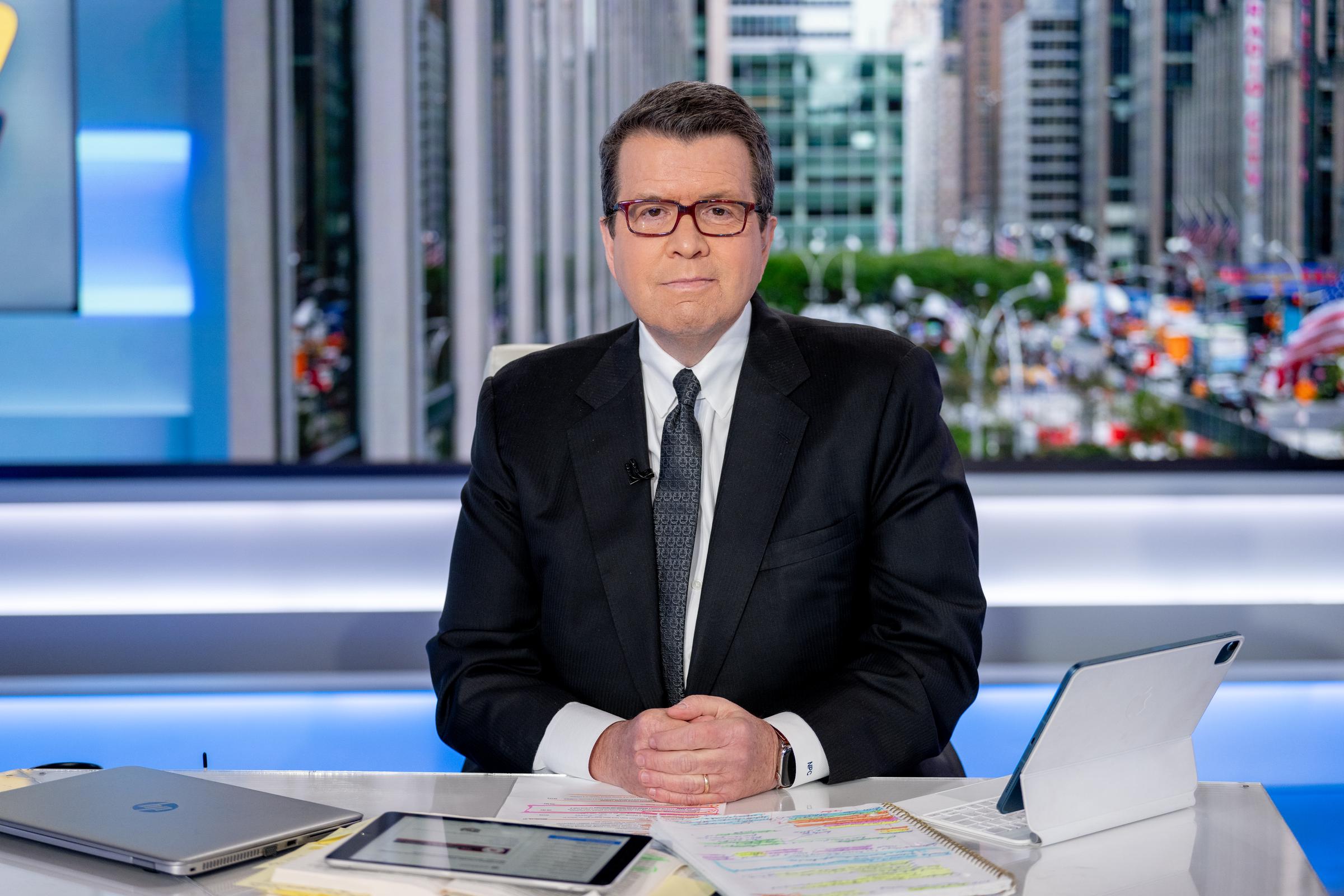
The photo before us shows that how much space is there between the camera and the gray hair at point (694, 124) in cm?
147

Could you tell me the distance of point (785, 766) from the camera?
129cm

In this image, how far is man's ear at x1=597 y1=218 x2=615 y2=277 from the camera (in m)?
1.53

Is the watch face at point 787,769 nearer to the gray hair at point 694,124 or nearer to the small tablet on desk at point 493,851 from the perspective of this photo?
the small tablet on desk at point 493,851

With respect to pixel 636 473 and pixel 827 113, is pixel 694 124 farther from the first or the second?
pixel 827 113

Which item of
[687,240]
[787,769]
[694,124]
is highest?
[694,124]

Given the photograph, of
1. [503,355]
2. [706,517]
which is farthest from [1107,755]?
[503,355]

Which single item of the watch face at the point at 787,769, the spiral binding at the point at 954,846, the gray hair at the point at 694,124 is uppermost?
the gray hair at the point at 694,124

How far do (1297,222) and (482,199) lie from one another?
4.26 metres

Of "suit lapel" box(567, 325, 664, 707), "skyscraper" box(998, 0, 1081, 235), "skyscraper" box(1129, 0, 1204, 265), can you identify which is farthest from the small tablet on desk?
"skyscraper" box(998, 0, 1081, 235)

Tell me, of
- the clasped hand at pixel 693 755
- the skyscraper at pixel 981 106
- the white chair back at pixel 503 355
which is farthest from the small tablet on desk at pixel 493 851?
the skyscraper at pixel 981 106

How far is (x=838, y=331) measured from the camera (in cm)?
167

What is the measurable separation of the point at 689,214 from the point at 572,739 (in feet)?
1.95

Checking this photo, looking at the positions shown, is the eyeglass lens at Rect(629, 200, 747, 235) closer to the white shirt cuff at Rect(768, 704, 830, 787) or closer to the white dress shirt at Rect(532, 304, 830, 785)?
the white dress shirt at Rect(532, 304, 830, 785)

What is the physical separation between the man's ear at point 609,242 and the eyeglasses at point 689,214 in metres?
0.06
